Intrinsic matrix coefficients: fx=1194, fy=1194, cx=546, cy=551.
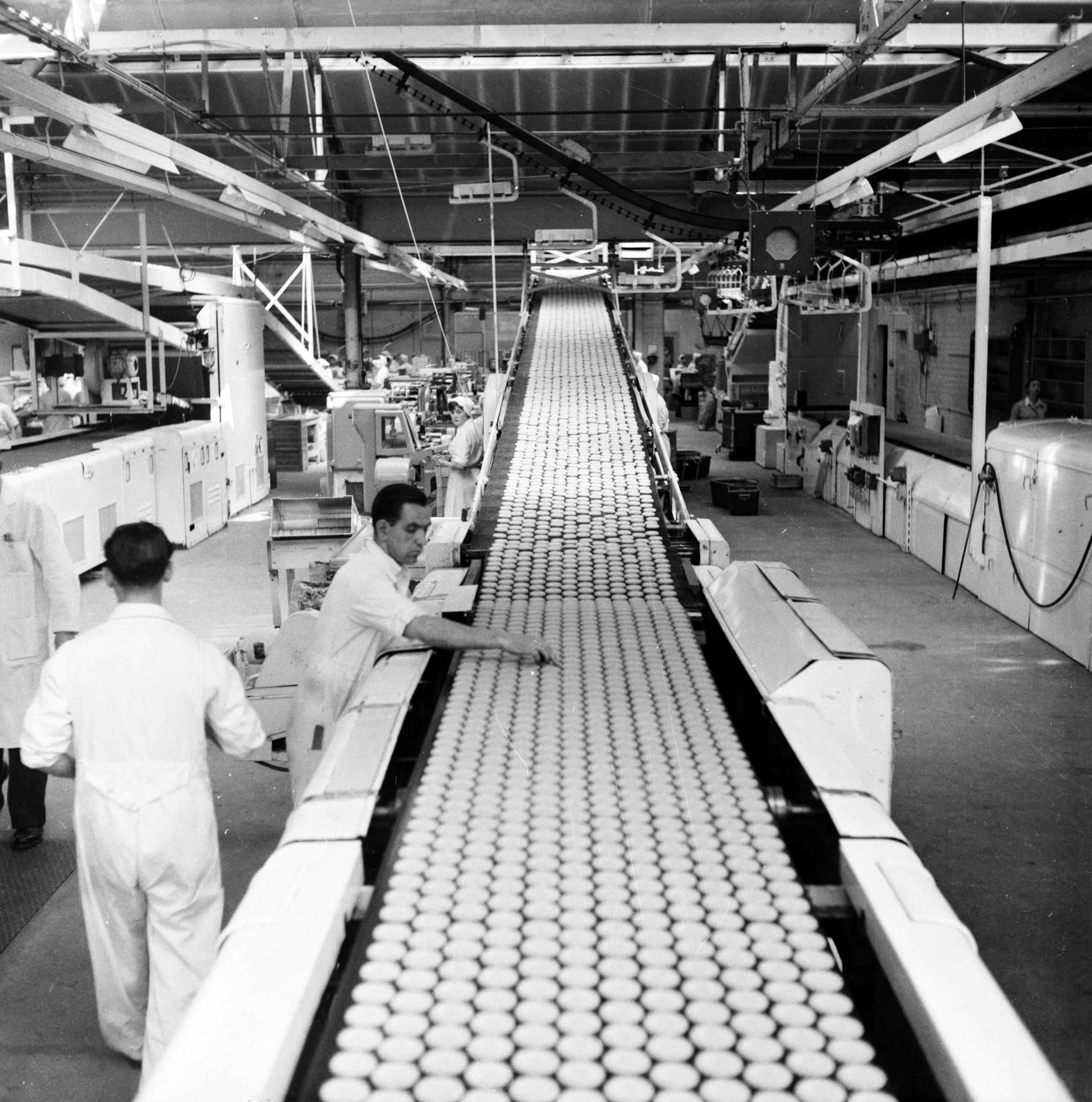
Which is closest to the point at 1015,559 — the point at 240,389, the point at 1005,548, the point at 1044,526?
the point at 1005,548

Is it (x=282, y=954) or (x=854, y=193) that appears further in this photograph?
(x=854, y=193)

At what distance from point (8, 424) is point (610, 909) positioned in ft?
30.6

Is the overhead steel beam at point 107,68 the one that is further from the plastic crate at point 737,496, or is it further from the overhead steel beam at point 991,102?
the plastic crate at point 737,496

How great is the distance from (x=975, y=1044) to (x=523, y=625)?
6.88 ft

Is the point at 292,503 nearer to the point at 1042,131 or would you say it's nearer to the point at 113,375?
the point at 113,375

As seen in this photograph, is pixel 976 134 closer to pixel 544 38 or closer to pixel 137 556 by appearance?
pixel 544 38

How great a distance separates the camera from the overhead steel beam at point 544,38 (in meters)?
5.62

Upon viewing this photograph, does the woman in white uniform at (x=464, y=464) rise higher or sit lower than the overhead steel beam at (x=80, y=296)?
lower

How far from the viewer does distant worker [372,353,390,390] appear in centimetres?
1266

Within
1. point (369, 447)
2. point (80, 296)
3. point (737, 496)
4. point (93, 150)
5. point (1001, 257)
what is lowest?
point (737, 496)

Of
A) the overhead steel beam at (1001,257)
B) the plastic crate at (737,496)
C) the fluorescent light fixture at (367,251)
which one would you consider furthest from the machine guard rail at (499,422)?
the plastic crate at (737,496)

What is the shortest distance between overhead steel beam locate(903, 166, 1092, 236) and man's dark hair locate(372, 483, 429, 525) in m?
4.83

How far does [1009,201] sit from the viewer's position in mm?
8039

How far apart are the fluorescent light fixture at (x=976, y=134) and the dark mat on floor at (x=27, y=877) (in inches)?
186
